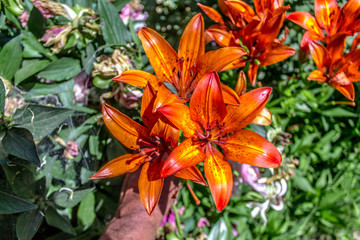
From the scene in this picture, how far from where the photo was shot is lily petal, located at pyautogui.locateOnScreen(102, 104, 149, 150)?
63cm

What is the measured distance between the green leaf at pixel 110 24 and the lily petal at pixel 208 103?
51 centimetres

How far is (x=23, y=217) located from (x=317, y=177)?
1.12m

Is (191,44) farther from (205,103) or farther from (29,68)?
(29,68)

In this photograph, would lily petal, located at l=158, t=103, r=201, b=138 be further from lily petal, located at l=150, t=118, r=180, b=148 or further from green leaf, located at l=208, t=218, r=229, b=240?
green leaf, located at l=208, t=218, r=229, b=240

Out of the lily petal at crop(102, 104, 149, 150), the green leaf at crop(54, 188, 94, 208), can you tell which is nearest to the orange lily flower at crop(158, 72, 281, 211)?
the lily petal at crop(102, 104, 149, 150)

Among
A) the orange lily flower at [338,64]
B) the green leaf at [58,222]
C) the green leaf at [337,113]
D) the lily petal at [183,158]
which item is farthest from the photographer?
the green leaf at [337,113]

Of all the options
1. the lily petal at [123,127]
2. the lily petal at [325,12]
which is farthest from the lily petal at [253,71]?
the lily petal at [123,127]

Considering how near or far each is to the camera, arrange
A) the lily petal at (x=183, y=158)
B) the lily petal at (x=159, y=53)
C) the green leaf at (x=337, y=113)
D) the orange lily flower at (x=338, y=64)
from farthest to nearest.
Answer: the green leaf at (x=337, y=113) < the orange lily flower at (x=338, y=64) < the lily petal at (x=159, y=53) < the lily petal at (x=183, y=158)

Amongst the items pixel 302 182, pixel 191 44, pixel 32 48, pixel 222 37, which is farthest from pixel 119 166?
pixel 302 182

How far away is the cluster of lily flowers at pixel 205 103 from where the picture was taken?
1.94 feet

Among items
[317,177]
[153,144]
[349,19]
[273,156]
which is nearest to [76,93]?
[153,144]

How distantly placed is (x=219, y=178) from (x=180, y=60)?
0.26m

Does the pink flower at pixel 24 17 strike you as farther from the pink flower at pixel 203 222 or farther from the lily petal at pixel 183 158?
the pink flower at pixel 203 222

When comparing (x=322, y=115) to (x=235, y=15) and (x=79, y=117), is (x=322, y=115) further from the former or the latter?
(x=79, y=117)
